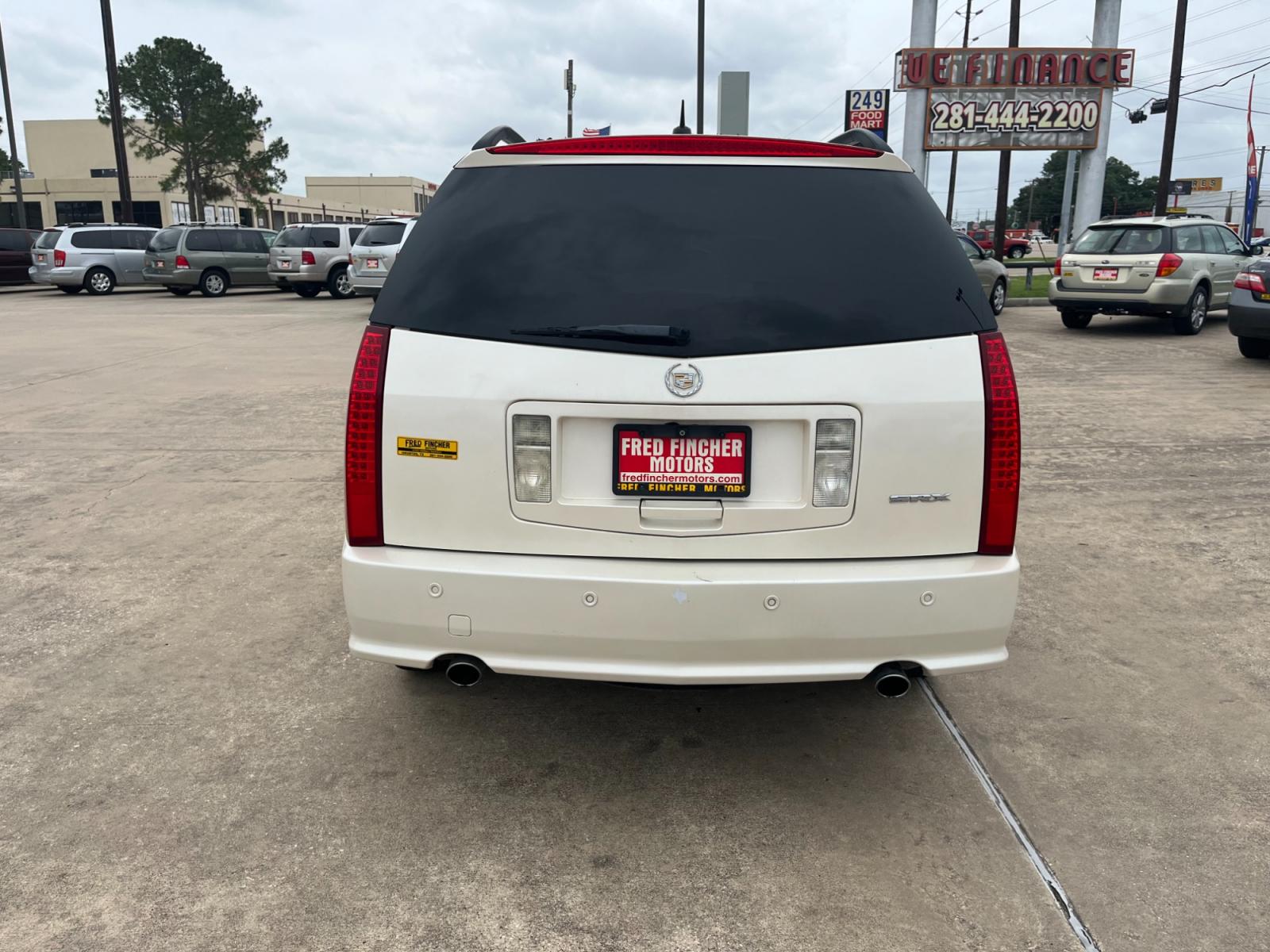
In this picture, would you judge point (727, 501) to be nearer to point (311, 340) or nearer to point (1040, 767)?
point (1040, 767)

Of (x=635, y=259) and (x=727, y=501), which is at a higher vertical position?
(x=635, y=259)

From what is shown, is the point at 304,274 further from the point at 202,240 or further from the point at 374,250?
the point at 374,250

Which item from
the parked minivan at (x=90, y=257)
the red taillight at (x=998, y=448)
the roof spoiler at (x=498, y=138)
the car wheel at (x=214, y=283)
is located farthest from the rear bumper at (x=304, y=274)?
the red taillight at (x=998, y=448)

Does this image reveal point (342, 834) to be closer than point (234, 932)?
No

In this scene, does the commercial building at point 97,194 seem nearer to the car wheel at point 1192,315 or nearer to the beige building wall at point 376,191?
the beige building wall at point 376,191

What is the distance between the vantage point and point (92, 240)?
82.1ft

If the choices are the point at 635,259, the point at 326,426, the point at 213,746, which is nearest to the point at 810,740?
the point at 635,259

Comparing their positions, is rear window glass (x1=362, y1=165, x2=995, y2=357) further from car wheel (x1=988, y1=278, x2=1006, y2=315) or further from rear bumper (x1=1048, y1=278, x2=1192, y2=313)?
car wheel (x1=988, y1=278, x2=1006, y2=315)

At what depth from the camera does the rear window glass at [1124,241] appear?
570 inches

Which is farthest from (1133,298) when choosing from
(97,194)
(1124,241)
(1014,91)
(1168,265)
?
(97,194)

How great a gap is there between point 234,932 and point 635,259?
6.49 feet

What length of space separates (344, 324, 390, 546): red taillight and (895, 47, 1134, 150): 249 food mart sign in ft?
67.5

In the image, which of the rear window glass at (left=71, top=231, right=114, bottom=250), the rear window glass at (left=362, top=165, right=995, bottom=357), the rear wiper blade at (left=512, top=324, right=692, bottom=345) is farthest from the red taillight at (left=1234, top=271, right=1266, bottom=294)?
the rear window glass at (left=71, top=231, right=114, bottom=250)

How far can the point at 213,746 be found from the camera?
3.36 metres
